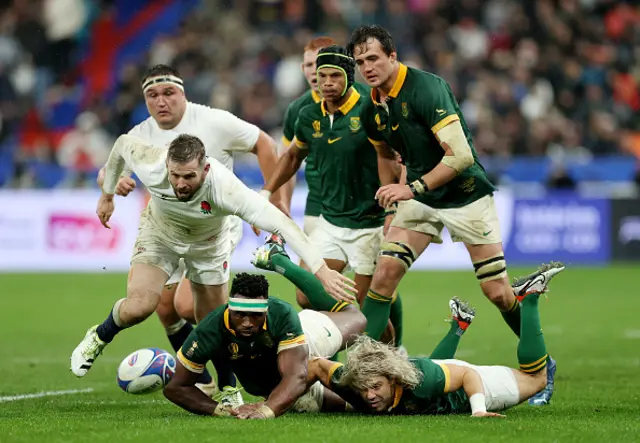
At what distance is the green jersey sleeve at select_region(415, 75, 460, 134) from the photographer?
26.8 ft

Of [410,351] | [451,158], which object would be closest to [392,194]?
[451,158]

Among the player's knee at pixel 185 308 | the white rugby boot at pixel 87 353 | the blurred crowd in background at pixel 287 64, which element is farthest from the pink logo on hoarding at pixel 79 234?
the white rugby boot at pixel 87 353

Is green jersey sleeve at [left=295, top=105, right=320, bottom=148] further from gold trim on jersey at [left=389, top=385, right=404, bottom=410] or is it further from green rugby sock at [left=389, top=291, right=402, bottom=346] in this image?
gold trim on jersey at [left=389, top=385, right=404, bottom=410]

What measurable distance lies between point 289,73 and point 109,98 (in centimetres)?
403

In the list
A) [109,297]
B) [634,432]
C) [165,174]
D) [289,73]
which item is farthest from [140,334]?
[289,73]

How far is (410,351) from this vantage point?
1158cm

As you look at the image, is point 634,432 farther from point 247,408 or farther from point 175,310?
point 175,310

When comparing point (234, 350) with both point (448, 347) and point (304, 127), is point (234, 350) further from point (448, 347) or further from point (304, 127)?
point (304, 127)

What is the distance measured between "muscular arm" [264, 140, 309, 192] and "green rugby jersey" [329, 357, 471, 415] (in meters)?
2.25

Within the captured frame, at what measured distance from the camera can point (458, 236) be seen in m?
8.76

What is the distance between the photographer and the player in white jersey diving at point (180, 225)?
7652 millimetres

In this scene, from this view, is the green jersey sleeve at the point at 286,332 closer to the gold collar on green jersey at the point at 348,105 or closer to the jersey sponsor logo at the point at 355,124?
the jersey sponsor logo at the point at 355,124

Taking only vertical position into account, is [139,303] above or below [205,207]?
below

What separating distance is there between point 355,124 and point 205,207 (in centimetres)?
184
